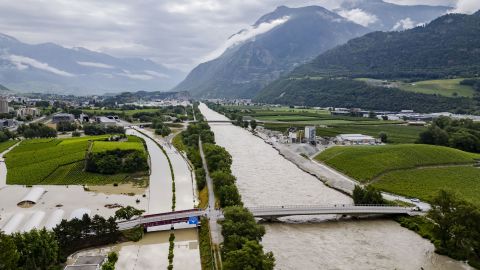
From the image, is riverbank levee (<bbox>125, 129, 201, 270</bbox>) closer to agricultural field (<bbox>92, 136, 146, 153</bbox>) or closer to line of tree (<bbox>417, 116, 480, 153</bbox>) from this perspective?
agricultural field (<bbox>92, 136, 146, 153</bbox>)

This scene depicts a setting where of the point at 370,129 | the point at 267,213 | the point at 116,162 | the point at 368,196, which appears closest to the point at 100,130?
the point at 116,162

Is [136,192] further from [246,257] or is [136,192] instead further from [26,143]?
[26,143]

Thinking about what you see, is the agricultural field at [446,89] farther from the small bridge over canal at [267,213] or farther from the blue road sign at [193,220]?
the blue road sign at [193,220]

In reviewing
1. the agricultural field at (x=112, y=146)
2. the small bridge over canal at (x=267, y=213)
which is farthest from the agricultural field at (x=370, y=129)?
the agricultural field at (x=112, y=146)

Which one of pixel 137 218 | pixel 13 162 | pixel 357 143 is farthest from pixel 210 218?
pixel 357 143

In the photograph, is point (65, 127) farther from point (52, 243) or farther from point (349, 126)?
point (52, 243)

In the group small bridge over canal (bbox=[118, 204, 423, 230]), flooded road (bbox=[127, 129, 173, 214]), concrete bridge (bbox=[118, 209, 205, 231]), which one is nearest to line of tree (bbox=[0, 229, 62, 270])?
small bridge over canal (bbox=[118, 204, 423, 230])
